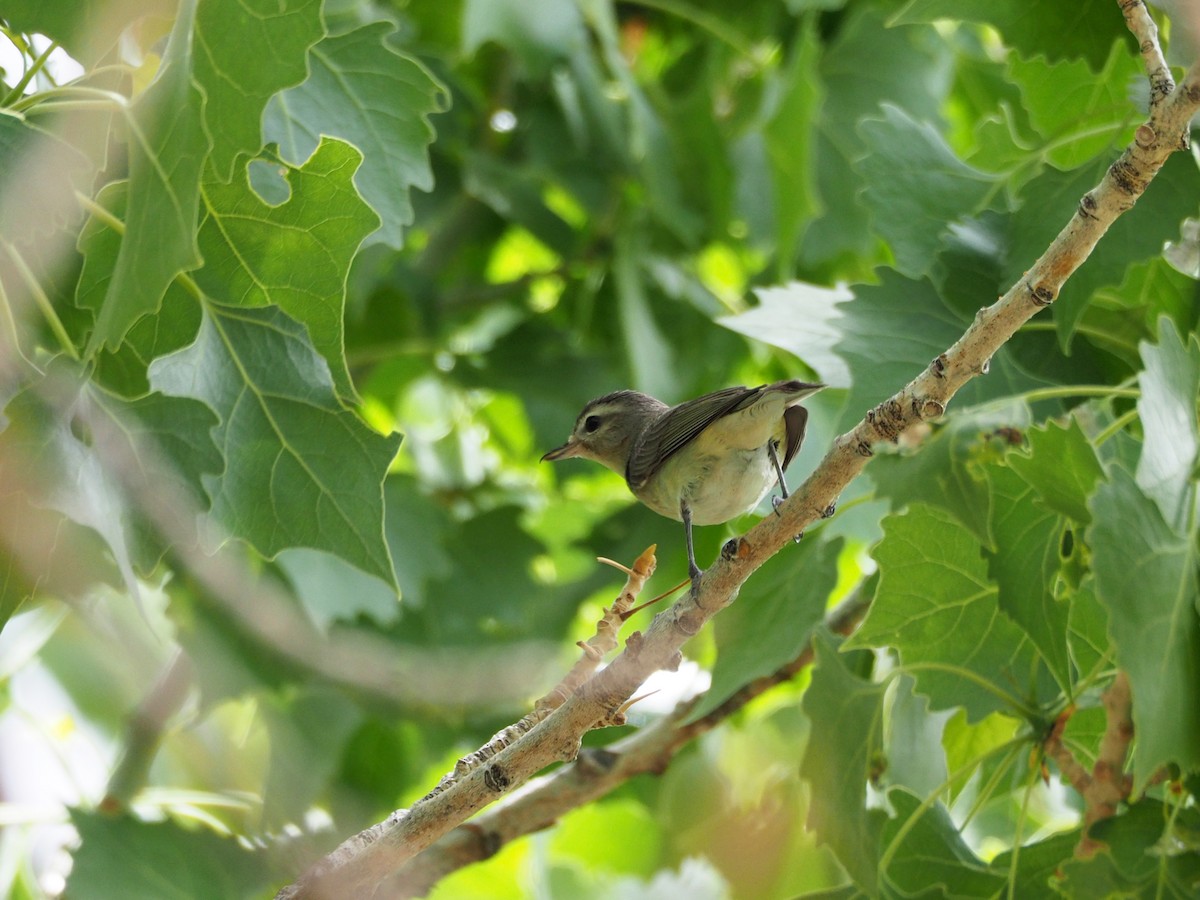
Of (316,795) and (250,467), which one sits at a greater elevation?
(250,467)

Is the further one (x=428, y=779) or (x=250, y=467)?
(x=428, y=779)

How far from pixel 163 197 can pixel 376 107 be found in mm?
885

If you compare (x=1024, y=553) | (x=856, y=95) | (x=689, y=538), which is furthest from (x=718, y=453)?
(x=856, y=95)

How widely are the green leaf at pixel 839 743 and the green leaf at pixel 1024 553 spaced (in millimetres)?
339

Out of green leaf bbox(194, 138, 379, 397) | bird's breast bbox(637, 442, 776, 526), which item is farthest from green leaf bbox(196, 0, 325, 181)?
bird's breast bbox(637, 442, 776, 526)

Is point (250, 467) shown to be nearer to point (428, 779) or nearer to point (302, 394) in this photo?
point (302, 394)

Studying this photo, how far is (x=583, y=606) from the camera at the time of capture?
13.3 feet

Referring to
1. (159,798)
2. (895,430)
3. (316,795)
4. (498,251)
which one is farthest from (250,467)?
(498,251)

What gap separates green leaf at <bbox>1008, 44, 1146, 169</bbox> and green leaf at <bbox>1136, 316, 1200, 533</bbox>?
70 centimetres

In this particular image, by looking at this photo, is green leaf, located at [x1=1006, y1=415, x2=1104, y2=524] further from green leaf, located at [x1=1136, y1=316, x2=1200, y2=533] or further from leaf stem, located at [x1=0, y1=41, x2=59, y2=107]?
leaf stem, located at [x1=0, y1=41, x2=59, y2=107]

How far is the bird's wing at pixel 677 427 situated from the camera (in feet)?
6.64

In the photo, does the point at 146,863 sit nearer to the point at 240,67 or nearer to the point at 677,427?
the point at 677,427

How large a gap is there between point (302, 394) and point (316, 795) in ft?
7.18

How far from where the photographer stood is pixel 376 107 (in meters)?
2.39
